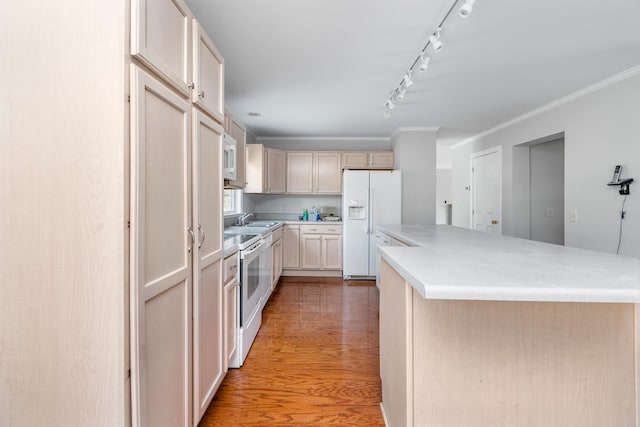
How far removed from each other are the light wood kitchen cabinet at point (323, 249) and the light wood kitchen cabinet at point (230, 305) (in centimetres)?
259

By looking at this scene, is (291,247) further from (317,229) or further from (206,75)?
(206,75)

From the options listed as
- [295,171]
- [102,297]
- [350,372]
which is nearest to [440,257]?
[350,372]

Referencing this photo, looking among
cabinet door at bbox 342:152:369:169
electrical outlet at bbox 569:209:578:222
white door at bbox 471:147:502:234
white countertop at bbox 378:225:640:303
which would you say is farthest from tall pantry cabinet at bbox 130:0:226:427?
white door at bbox 471:147:502:234

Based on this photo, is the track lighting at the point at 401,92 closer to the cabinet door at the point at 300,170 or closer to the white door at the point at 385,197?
the white door at the point at 385,197

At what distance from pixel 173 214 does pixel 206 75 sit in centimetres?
81

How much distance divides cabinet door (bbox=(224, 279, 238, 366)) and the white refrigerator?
2.60m

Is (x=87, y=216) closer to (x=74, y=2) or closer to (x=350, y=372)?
(x=74, y=2)

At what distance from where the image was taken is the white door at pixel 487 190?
456cm

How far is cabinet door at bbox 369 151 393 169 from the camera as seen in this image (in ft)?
16.4

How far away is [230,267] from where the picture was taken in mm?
1973

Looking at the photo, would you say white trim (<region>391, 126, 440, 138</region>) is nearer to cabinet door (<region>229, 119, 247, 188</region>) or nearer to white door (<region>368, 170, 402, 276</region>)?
white door (<region>368, 170, 402, 276</region>)

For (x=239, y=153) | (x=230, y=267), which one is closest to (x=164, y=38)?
(x=230, y=267)

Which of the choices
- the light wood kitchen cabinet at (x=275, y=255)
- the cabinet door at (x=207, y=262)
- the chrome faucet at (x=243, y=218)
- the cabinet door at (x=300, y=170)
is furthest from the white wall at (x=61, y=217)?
the cabinet door at (x=300, y=170)

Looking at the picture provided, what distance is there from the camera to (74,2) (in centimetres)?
92
